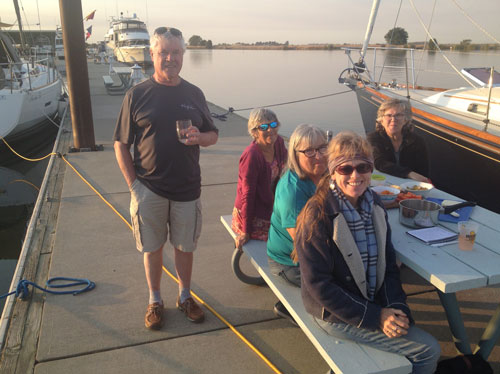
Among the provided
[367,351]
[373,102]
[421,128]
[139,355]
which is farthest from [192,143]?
[373,102]

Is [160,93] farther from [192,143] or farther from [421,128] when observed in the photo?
[421,128]

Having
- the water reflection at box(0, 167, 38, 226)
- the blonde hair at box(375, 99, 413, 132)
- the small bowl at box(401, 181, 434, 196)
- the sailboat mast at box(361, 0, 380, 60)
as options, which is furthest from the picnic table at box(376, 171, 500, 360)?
the sailboat mast at box(361, 0, 380, 60)

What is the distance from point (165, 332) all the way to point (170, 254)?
1177mm

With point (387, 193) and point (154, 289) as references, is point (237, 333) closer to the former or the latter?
point (154, 289)

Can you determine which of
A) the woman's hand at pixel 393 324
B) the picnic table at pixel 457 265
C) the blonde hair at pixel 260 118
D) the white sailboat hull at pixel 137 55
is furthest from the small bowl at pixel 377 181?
the white sailboat hull at pixel 137 55

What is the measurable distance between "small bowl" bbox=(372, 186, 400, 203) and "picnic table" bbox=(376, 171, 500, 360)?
229 millimetres

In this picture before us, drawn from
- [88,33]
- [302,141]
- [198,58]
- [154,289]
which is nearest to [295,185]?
[302,141]

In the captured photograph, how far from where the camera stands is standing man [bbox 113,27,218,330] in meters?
2.55

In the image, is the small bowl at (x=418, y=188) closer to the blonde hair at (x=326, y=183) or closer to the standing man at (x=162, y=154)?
the blonde hair at (x=326, y=183)

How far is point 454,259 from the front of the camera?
2213 mm

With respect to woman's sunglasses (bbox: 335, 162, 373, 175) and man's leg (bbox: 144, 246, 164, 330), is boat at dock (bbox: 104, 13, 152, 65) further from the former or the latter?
woman's sunglasses (bbox: 335, 162, 373, 175)

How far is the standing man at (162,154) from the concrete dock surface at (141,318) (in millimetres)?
211

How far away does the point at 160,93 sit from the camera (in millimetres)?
2570

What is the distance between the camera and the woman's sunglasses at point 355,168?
205 centimetres
